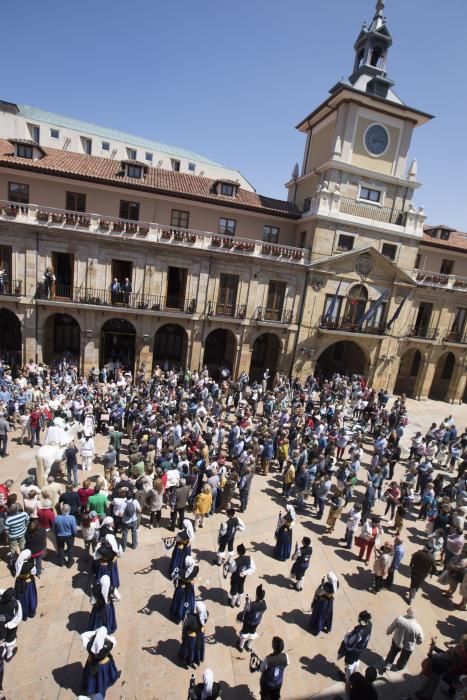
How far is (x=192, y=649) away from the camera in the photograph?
6.95 meters

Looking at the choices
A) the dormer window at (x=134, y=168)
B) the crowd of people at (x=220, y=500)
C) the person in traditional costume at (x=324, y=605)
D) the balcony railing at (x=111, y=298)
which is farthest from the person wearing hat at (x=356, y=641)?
the dormer window at (x=134, y=168)

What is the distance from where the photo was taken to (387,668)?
768cm

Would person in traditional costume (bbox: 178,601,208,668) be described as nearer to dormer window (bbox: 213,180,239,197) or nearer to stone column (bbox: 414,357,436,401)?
dormer window (bbox: 213,180,239,197)

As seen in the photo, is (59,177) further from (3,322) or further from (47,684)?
(47,684)

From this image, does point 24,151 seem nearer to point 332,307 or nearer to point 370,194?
point 332,307

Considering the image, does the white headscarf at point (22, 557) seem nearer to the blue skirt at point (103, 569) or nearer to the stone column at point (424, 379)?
the blue skirt at point (103, 569)

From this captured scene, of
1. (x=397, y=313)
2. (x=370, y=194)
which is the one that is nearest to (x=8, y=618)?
(x=397, y=313)

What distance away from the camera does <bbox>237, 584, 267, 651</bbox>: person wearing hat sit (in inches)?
283

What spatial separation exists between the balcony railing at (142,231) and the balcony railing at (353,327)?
448cm

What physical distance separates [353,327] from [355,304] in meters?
1.59

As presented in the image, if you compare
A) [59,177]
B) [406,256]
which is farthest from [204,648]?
[406,256]

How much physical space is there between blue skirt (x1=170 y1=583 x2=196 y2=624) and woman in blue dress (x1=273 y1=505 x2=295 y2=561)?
2.97m

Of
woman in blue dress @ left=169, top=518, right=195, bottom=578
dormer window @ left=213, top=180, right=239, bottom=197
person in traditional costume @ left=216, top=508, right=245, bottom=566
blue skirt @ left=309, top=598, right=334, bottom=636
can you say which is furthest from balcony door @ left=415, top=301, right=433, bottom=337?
woman in blue dress @ left=169, top=518, right=195, bottom=578

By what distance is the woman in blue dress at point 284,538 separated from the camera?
32.3 ft
